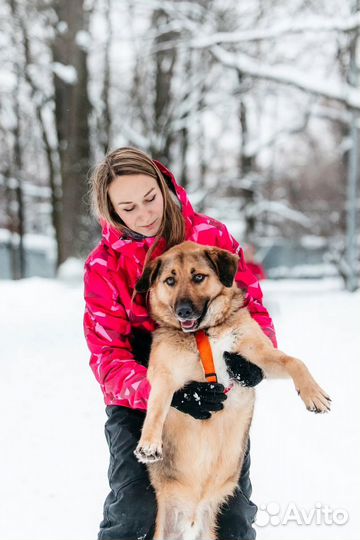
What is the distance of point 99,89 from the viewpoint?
59.3 feet

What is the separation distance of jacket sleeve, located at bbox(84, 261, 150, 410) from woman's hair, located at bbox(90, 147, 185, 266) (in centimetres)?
26

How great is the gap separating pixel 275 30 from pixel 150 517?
23.2 ft

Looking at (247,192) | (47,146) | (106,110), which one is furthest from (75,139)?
(247,192)

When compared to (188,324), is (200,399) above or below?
below

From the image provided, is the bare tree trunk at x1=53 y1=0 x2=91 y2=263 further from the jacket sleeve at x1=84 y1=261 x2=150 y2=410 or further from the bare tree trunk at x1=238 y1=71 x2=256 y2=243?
the jacket sleeve at x1=84 y1=261 x2=150 y2=410

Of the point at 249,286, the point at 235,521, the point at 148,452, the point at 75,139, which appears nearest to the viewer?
the point at 148,452

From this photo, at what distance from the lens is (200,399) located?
105 inches

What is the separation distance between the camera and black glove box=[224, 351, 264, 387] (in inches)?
108

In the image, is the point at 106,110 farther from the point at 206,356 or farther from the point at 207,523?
the point at 207,523

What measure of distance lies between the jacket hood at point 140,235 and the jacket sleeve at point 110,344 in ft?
0.46

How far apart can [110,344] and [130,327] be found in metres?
0.20

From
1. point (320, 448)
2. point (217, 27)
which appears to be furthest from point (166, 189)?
point (217, 27)

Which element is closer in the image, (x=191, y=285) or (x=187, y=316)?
(x=187, y=316)

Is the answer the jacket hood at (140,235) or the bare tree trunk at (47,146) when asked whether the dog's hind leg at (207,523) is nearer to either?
the jacket hood at (140,235)
